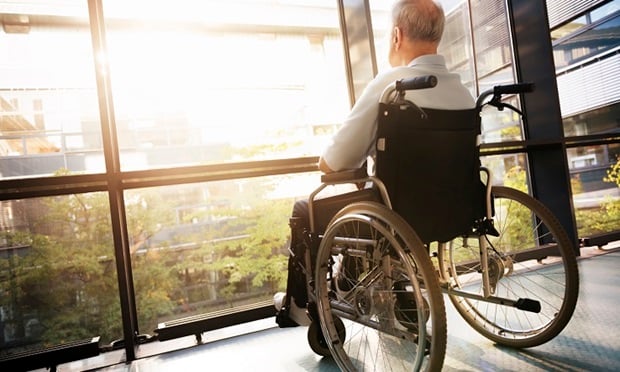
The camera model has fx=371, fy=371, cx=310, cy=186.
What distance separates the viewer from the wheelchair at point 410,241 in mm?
882

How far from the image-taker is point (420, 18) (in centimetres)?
112

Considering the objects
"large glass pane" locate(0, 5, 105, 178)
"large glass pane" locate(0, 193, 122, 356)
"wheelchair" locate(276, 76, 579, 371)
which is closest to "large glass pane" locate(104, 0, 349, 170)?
"large glass pane" locate(0, 5, 105, 178)

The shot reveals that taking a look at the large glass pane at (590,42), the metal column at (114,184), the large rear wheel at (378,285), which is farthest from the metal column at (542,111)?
the metal column at (114,184)

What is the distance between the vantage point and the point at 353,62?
90.6 inches

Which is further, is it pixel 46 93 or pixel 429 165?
pixel 46 93

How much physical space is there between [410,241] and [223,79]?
1.64m

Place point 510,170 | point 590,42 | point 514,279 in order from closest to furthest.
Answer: point 514,279 < point 510,170 < point 590,42

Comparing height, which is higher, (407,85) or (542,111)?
(542,111)

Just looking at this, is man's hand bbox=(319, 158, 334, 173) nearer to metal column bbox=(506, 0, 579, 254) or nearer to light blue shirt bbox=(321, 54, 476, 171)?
light blue shirt bbox=(321, 54, 476, 171)

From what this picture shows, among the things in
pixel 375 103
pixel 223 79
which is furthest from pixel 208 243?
pixel 375 103

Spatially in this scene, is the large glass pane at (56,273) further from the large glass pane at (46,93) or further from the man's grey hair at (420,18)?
the man's grey hair at (420,18)

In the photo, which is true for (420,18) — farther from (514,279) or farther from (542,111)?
(542,111)

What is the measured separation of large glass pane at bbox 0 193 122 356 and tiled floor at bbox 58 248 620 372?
195 millimetres

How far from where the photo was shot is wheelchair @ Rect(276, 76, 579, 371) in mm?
882
